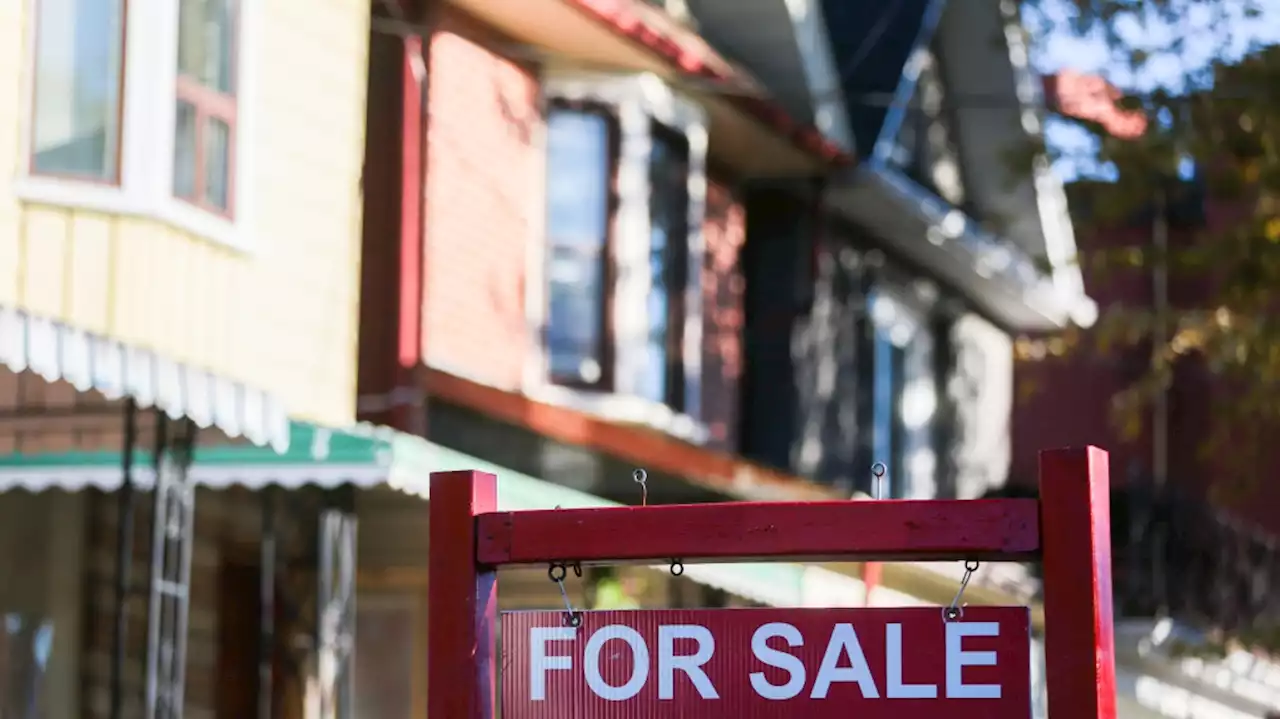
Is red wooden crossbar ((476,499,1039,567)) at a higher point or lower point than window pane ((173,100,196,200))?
lower

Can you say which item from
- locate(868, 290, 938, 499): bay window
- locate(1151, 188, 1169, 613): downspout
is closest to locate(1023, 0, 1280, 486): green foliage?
locate(1151, 188, 1169, 613): downspout

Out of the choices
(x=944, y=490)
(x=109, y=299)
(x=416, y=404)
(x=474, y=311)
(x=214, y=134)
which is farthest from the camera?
(x=944, y=490)

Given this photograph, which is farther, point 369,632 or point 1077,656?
point 369,632

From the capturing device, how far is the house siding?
406 inches

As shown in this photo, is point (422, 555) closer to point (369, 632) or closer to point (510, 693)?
point (369, 632)

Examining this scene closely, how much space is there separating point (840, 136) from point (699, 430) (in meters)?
3.23

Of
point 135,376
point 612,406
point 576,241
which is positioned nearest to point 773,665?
point 135,376

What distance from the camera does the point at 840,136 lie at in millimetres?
17141

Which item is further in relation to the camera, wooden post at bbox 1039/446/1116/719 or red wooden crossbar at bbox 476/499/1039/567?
red wooden crossbar at bbox 476/499/1039/567

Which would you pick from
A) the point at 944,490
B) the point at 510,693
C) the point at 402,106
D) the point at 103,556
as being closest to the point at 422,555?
the point at 103,556

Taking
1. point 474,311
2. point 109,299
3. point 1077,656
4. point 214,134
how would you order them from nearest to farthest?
point 1077,656 → point 109,299 → point 214,134 → point 474,311

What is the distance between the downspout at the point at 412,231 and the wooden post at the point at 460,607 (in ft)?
25.3

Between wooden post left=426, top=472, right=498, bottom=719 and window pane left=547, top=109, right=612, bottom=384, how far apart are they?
31.9 feet

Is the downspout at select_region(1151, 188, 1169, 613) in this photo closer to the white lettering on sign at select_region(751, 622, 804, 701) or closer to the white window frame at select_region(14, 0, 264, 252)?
the white window frame at select_region(14, 0, 264, 252)
